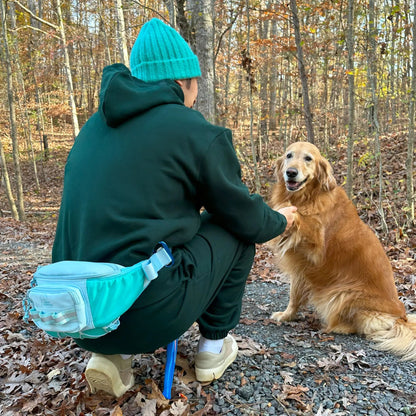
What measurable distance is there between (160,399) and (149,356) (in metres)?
0.50

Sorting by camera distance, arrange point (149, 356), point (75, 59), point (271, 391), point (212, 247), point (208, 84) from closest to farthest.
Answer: point (212, 247) → point (271, 391) → point (149, 356) → point (208, 84) → point (75, 59)

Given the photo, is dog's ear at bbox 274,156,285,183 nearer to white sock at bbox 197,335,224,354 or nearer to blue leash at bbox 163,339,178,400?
white sock at bbox 197,335,224,354

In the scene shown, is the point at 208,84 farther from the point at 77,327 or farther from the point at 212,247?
the point at 77,327

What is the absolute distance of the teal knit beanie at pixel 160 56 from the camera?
6.46 ft

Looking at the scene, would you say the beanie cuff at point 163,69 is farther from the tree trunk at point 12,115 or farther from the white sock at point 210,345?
the tree trunk at point 12,115

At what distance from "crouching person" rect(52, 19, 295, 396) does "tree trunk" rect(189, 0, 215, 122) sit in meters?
4.40

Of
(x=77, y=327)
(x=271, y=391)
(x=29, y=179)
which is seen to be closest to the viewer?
(x=77, y=327)

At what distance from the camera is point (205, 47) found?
6.27 meters

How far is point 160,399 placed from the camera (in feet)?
6.81

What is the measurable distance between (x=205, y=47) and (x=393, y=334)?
5.23 m

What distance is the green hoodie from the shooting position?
1.64 m

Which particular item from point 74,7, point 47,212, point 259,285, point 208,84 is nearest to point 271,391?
point 259,285

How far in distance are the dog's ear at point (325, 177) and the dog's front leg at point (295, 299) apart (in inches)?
35.5

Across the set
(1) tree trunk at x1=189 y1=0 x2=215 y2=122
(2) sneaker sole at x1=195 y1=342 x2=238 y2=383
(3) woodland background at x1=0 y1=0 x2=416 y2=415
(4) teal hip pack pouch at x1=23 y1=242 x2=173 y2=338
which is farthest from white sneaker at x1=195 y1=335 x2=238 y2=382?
(1) tree trunk at x1=189 y1=0 x2=215 y2=122
